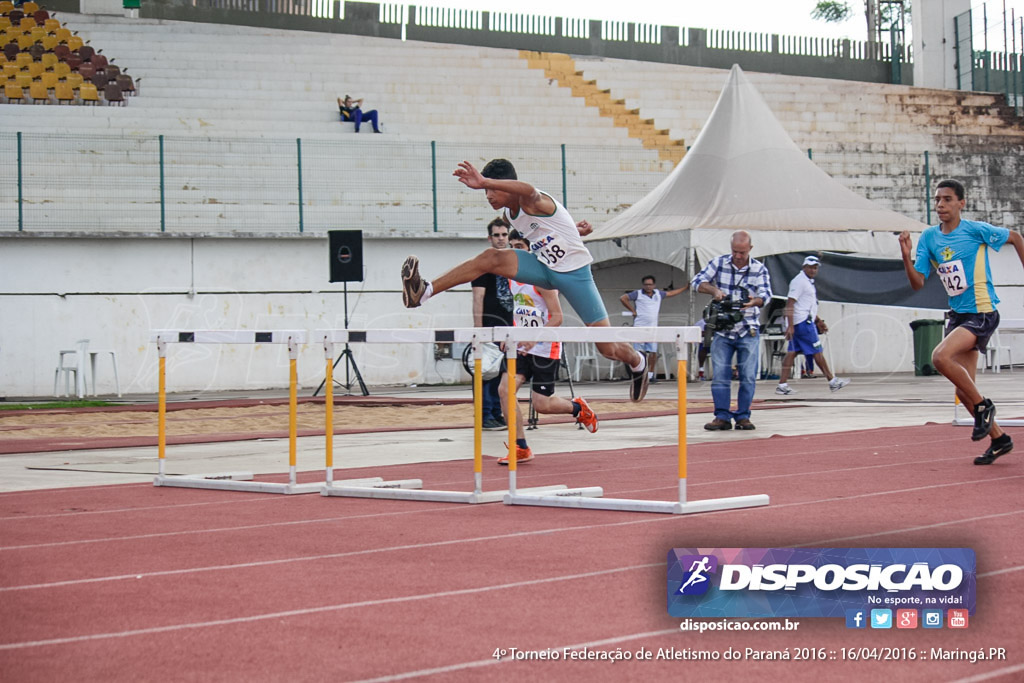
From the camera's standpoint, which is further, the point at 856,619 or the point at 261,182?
the point at 261,182

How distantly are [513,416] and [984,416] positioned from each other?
11.1 feet

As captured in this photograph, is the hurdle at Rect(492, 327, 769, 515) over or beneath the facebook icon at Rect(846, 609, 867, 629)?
over

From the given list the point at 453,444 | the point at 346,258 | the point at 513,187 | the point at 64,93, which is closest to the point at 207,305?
the point at 346,258

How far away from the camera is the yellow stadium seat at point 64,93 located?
2838 cm

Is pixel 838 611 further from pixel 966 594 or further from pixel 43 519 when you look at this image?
pixel 43 519

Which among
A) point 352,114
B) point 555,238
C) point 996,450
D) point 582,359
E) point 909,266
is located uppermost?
point 352,114

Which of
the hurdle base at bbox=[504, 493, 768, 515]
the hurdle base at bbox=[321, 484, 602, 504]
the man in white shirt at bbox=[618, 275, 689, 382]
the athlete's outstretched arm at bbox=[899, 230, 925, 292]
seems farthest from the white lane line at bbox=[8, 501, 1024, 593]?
the man in white shirt at bbox=[618, 275, 689, 382]

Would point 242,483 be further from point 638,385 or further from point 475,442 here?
point 638,385

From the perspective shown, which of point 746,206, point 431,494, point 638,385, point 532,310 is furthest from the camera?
A: point 746,206

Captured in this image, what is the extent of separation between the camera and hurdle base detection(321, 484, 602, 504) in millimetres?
6855

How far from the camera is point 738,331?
456 inches

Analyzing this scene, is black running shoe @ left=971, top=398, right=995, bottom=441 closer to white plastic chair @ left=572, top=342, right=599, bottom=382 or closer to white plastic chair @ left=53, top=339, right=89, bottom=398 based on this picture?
white plastic chair @ left=572, top=342, right=599, bottom=382

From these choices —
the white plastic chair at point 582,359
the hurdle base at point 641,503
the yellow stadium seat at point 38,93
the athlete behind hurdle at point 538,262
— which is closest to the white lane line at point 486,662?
the hurdle base at point 641,503

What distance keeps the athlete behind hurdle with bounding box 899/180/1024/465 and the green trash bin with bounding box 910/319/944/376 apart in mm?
15696
